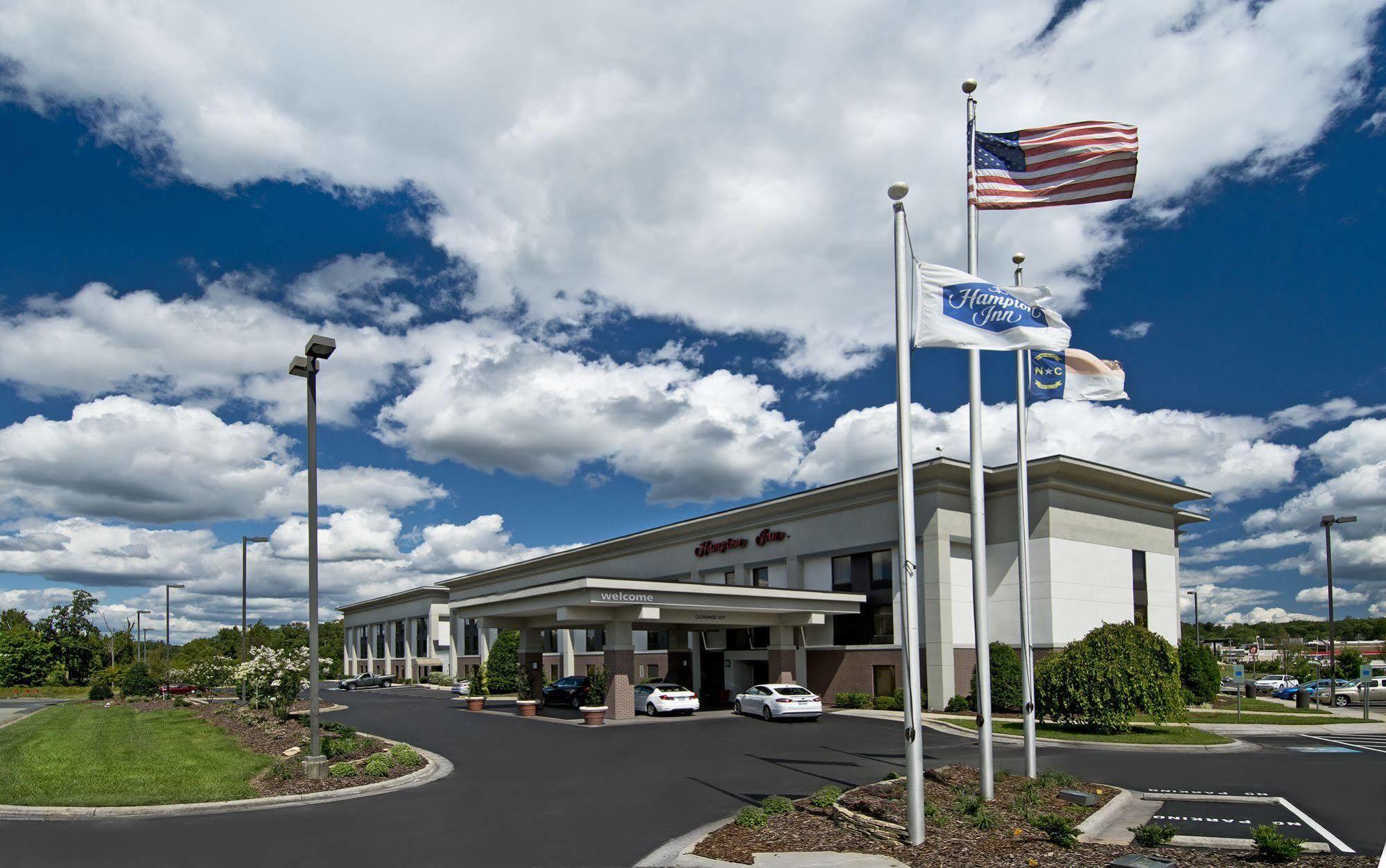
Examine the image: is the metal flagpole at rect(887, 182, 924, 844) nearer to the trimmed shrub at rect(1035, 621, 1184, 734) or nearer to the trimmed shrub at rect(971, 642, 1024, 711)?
the trimmed shrub at rect(1035, 621, 1184, 734)

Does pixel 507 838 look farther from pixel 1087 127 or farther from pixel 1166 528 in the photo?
pixel 1166 528

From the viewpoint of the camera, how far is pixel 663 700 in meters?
35.9

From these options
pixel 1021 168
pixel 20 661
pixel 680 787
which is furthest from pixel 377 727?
pixel 20 661

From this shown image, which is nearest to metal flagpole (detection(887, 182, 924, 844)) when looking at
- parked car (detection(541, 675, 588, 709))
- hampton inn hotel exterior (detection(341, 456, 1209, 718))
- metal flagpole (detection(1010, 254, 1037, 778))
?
metal flagpole (detection(1010, 254, 1037, 778))

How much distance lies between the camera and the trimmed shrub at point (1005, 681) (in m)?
35.2

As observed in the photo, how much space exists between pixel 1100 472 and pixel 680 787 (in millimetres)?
28390

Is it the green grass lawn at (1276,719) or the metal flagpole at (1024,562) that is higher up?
the metal flagpole at (1024,562)

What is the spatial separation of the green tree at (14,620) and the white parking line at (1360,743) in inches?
4652

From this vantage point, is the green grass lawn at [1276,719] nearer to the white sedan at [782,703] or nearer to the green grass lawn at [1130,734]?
the green grass lawn at [1130,734]

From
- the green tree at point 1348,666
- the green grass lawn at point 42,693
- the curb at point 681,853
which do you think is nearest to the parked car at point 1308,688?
the green tree at point 1348,666

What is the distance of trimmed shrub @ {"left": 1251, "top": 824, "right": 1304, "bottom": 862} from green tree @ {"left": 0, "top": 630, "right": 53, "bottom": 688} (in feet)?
356

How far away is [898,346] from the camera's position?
41.5 ft

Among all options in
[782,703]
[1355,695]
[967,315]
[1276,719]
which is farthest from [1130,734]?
[1355,695]

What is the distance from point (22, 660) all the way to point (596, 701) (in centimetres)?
8375
